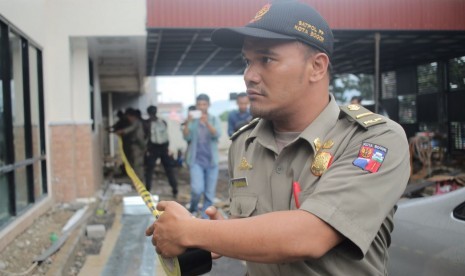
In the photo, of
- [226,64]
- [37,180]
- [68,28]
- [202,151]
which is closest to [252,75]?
[202,151]

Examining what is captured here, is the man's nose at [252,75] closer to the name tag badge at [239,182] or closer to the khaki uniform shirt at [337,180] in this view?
the khaki uniform shirt at [337,180]

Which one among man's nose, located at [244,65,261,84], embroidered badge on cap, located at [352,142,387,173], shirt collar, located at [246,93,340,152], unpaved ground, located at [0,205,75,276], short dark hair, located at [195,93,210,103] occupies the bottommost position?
unpaved ground, located at [0,205,75,276]

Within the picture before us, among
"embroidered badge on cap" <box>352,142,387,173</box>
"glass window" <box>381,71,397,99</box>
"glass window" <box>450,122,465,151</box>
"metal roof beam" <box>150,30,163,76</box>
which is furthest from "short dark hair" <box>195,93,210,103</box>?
"glass window" <box>381,71,397,99</box>

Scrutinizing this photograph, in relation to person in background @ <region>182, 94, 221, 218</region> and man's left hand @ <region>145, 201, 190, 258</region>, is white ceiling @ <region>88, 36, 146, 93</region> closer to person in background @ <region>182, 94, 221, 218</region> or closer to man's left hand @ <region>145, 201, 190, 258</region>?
person in background @ <region>182, 94, 221, 218</region>

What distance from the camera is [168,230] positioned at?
1.20m

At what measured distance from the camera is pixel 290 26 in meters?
1.33

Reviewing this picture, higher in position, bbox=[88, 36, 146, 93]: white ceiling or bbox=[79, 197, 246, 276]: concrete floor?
bbox=[88, 36, 146, 93]: white ceiling

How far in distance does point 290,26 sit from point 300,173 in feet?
1.41

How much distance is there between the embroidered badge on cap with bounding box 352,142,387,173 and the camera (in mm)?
1183

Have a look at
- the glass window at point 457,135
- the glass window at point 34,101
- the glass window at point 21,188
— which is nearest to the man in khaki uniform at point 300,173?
the glass window at point 21,188

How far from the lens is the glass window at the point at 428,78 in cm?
1391

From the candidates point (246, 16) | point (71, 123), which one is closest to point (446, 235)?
Answer: point (246, 16)

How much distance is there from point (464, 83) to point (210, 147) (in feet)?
30.8

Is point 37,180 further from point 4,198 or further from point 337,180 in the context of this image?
point 337,180
